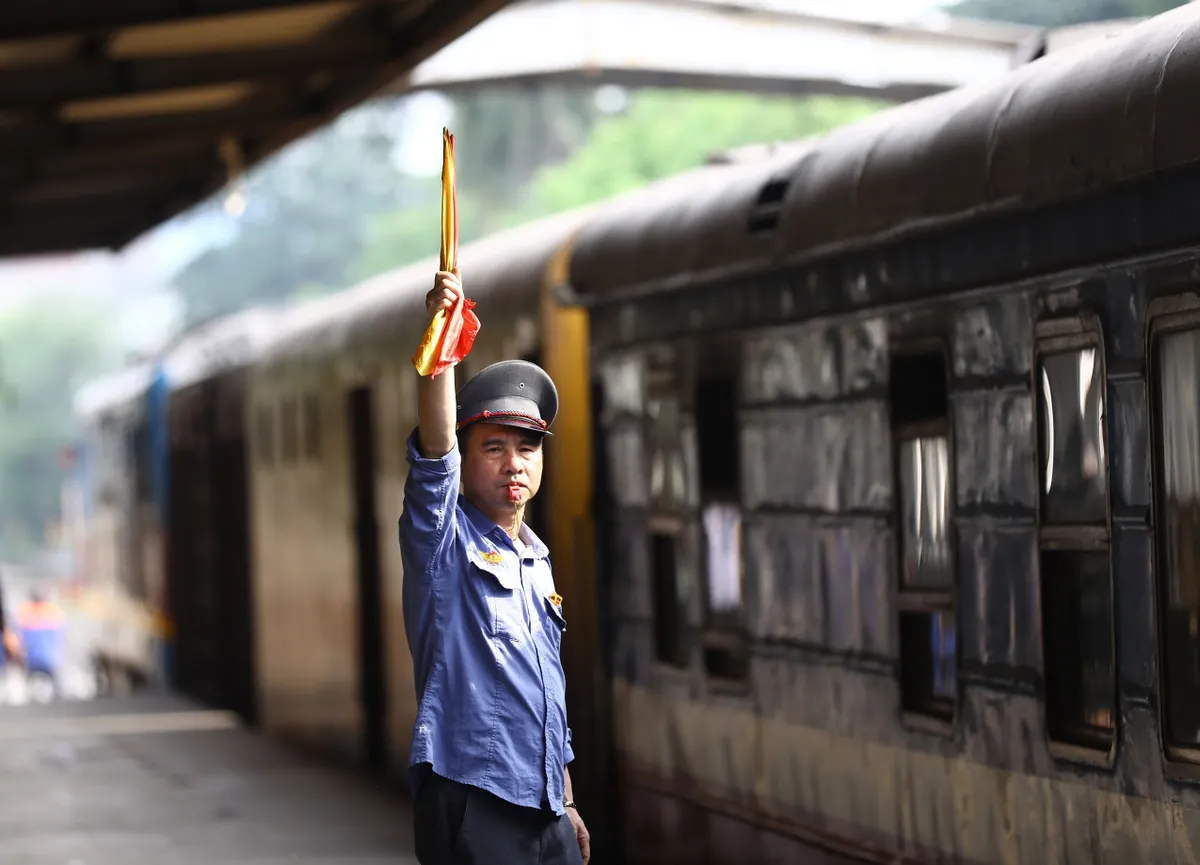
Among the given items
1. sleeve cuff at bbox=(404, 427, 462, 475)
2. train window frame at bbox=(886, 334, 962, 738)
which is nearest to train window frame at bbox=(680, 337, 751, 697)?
train window frame at bbox=(886, 334, 962, 738)

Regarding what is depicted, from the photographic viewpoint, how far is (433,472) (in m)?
4.27

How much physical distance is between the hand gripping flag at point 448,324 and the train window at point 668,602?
4.84 meters

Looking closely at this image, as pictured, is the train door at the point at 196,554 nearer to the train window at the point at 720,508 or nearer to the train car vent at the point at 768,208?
the train window at the point at 720,508

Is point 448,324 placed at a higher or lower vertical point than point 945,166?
lower

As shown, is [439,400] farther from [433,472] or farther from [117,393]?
[117,393]

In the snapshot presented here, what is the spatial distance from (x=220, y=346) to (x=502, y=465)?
16077 mm

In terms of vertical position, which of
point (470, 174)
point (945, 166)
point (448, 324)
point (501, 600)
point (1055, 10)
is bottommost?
point (501, 600)

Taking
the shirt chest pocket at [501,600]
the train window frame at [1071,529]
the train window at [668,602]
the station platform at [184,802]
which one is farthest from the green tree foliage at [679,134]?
the shirt chest pocket at [501,600]

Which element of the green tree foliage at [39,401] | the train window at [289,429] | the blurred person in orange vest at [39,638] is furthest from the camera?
the green tree foliage at [39,401]

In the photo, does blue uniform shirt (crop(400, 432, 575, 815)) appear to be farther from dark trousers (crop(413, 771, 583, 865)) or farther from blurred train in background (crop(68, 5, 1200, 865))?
blurred train in background (crop(68, 5, 1200, 865))

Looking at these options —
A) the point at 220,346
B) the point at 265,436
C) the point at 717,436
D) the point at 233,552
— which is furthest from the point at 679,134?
the point at 717,436

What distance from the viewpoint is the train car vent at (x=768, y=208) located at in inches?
313

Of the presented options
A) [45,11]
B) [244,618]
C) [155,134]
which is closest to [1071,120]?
[45,11]

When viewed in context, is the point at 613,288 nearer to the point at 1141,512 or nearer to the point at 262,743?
the point at 1141,512
